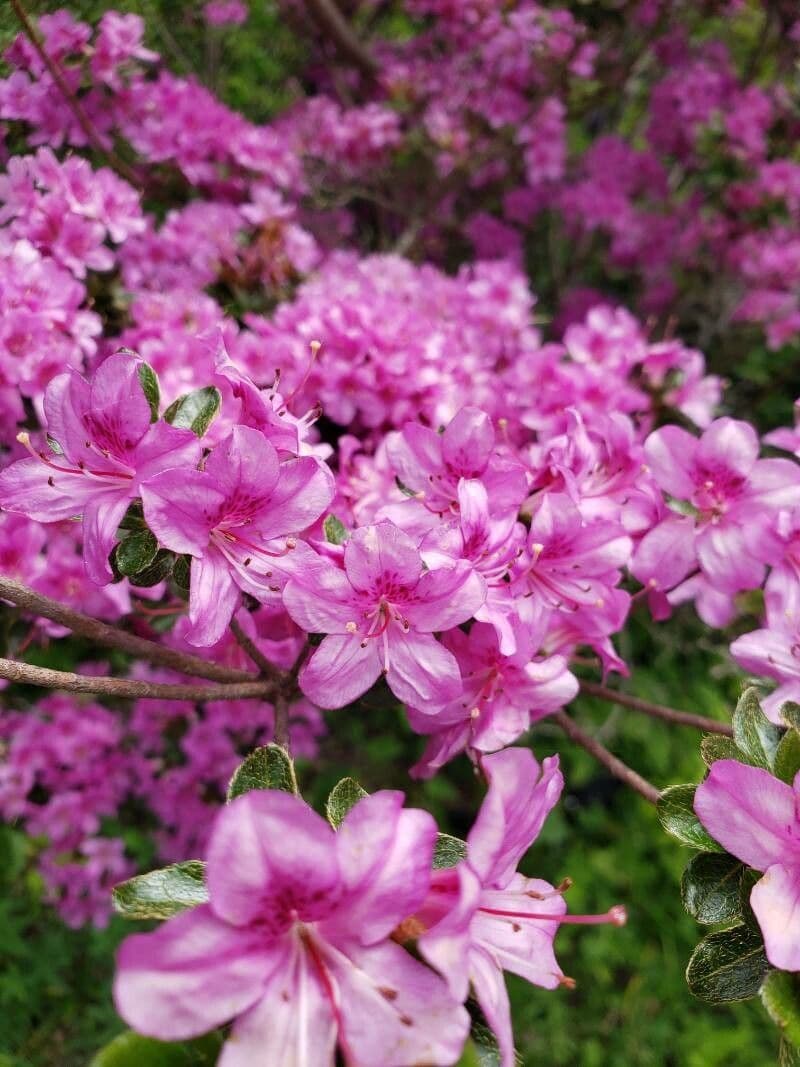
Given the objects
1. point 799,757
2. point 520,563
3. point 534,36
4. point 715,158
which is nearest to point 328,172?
point 534,36

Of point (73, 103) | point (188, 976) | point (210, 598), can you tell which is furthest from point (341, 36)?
point (188, 976)

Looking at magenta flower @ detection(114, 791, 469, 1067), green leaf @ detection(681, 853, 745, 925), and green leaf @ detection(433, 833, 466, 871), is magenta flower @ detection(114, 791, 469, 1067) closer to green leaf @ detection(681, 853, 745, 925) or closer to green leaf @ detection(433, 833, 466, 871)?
green leaf @ detection(433, 833, 466, 871)

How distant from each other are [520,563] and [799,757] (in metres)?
0.35

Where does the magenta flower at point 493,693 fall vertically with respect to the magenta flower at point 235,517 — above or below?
below

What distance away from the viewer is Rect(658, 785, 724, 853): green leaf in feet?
2.76

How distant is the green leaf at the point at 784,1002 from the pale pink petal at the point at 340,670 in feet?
1.47


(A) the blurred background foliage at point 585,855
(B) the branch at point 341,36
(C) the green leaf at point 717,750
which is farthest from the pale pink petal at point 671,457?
(B) the branch at point 341,36

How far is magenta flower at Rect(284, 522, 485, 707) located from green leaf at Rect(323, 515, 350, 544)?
101 millimetres

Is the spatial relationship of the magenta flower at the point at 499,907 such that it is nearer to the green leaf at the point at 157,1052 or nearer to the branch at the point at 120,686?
the green leaf at the point at 157,1052

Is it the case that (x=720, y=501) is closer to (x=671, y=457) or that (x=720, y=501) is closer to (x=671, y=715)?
(x=671, y=457)

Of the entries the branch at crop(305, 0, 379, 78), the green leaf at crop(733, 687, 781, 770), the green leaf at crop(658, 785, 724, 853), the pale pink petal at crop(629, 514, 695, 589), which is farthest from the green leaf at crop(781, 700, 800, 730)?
the branch at crop(305, 0, 379, 78)

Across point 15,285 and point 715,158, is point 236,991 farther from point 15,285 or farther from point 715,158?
point 715,158

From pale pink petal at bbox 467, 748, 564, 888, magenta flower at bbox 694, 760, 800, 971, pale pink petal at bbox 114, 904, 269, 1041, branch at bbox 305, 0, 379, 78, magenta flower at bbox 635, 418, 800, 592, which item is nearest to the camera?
pale pink petal at bbox 114, 904, 269, 1041

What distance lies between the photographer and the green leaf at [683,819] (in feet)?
2.76
